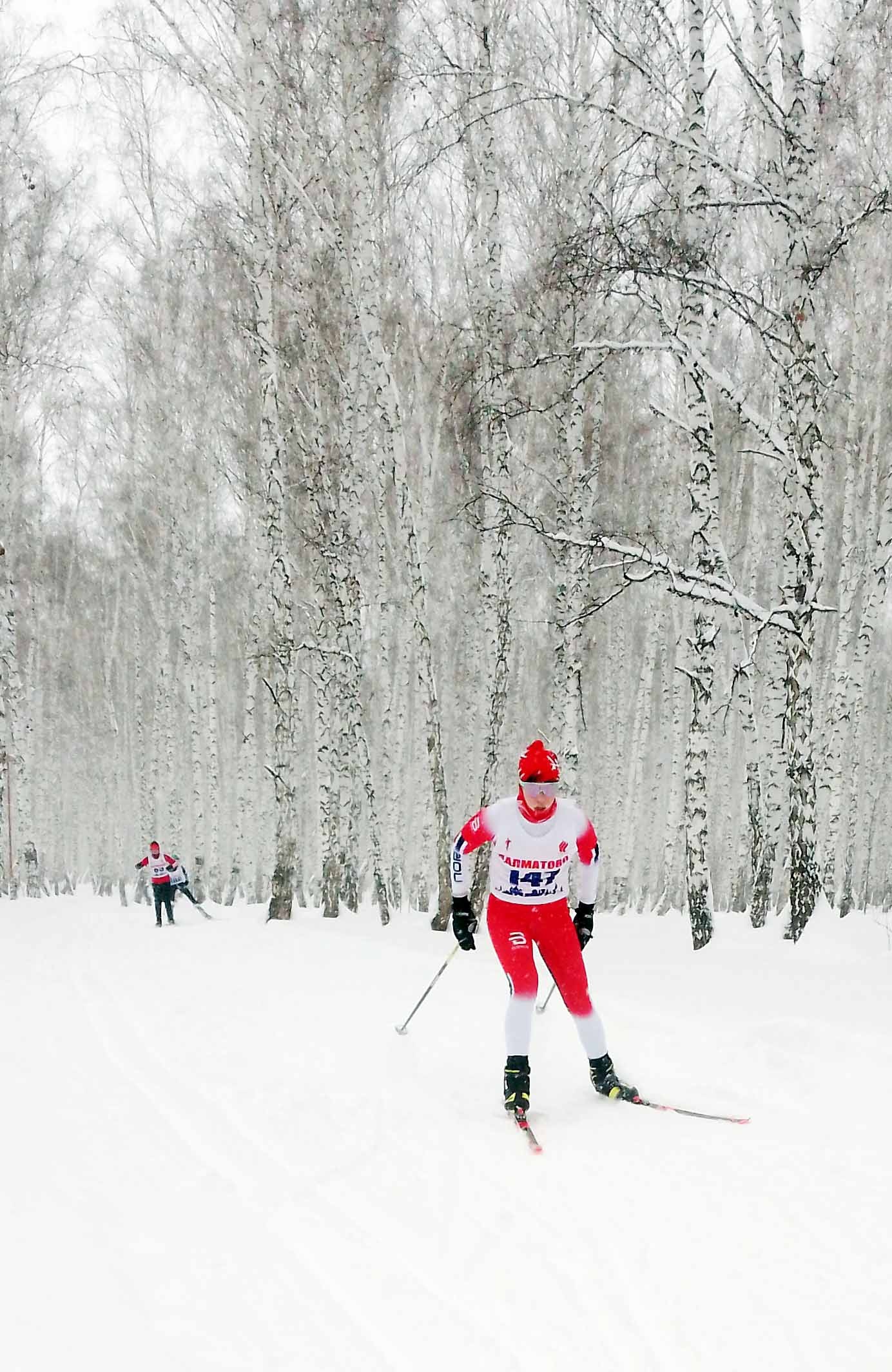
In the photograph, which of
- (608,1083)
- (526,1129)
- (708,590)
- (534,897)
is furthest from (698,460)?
(526,1129)

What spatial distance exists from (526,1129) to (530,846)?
131 centimetres

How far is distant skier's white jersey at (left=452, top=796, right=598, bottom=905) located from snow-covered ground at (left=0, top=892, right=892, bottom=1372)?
104 centimetres

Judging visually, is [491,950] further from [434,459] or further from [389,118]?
[389,118]

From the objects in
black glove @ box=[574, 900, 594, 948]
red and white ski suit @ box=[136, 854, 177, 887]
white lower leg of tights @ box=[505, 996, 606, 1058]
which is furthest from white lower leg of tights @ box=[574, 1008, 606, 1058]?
red and white ski suit @ box=[136, 854, 177, 887]

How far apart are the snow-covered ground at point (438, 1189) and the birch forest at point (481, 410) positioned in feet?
11.1

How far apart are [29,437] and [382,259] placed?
451 inches

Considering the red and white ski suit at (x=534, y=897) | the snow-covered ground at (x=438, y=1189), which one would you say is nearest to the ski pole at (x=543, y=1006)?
the snow-covered ground at (x=438, y=1189)

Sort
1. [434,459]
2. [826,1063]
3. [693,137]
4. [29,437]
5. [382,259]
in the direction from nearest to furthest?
1. [826,1063]
2. [693,137]
3. [382,259]
4. [434,459]
5. [29,437]

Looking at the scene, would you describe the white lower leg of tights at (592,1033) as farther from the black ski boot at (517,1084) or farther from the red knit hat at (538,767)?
the red knit hat at (538,767)

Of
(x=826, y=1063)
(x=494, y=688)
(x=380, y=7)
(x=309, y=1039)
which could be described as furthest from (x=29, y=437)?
(x=826, y=1063)

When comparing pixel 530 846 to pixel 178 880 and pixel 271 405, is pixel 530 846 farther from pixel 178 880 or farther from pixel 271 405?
pixel 178 880

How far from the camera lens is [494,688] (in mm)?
11445

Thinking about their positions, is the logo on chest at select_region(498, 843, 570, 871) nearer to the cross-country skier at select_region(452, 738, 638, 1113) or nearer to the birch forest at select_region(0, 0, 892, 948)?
the cross-country skier at select_region(452, 738, 638, 1113)

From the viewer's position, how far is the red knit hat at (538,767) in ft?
15.6
